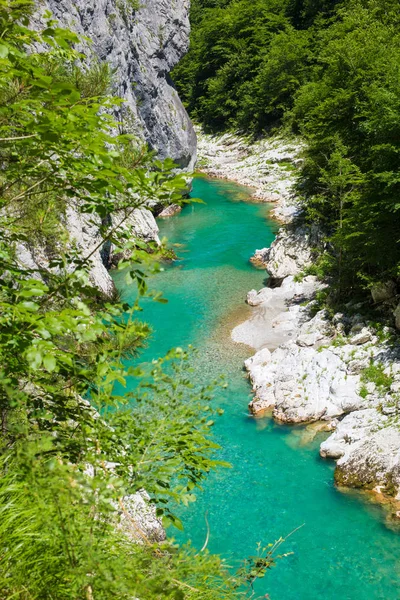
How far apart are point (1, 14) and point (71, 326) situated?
174cm

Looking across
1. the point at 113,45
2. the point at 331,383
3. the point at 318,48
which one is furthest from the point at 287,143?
the point at 331,383

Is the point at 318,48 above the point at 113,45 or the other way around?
the other way around

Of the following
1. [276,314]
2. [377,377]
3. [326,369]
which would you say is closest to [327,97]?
[276,314]

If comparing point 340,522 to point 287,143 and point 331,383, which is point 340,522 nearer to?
point 331,383

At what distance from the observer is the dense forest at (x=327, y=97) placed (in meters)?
13.1

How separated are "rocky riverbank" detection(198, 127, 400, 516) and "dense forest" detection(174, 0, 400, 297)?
1.34m

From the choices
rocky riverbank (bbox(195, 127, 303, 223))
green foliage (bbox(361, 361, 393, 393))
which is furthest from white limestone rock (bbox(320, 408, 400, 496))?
rocky riverbank (bbox(195, 127, 303, 223))

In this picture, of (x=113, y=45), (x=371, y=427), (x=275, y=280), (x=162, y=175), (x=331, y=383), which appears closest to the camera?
(x=162, y=175)

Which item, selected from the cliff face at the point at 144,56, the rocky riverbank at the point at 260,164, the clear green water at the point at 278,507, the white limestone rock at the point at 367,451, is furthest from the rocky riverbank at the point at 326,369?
the rocky riverbank at the point at 260,164

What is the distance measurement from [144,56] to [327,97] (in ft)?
44.6

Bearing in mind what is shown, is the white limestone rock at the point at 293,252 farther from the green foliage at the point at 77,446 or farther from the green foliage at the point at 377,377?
the green foliage at the point at 77,446

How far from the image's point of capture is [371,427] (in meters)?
10.3

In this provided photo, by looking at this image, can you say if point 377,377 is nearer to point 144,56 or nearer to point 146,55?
point 144,56

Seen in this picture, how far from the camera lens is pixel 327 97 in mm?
20703
